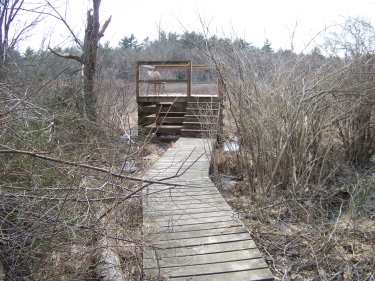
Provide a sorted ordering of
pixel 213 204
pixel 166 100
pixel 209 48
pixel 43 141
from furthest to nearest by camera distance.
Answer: pixel 166 100 < pixel 209 48 < pixel 213 204 < pixel 43 141

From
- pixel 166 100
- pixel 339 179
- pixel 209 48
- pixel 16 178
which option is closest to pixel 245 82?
pixel 209 48

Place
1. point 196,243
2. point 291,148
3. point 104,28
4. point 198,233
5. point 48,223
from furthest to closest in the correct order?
1. point 104,28
2. point 291,148
3. point 198,233
4. point 196,243
5. point 48,223

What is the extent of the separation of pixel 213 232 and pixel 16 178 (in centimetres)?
183

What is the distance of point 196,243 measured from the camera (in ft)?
10.7

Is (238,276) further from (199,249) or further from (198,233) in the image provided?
(198,233)

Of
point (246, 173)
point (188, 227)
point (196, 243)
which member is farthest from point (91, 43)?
point (196, 243)

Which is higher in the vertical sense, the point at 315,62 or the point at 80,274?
the point at 315,62

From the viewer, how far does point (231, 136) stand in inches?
241

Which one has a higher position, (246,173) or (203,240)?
(246,173)

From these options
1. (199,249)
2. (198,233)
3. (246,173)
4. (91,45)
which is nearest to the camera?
(199,249)

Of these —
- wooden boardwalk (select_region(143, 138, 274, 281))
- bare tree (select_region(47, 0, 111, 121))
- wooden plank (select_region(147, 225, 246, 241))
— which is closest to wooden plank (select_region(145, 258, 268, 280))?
wooden boardwalk (select_region(143, 138, 274, 281))

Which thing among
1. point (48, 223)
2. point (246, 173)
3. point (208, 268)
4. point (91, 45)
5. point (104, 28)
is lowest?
point (208, 268)

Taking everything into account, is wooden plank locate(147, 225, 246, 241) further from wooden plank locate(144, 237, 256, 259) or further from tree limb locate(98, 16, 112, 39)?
tree limb locate(98, 16, 112, 39)

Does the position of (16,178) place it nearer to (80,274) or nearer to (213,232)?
(80,274)
